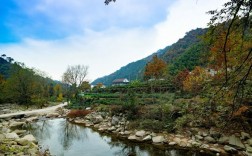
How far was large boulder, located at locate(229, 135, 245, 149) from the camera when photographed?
28.3ft

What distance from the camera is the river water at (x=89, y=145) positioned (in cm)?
905

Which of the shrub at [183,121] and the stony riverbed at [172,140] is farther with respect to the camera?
the shrub at [183,121]

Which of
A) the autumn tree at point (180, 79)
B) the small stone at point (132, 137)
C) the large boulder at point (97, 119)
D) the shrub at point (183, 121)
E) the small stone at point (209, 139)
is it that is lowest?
the small stone at point (132, 137)

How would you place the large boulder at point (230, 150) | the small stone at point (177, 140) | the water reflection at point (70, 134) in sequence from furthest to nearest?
the water reflection at point (70, 134) → the small stone at point (177, 140) → the large boulder at point (230, 150)

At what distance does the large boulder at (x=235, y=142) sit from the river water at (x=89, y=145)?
5.38 ft

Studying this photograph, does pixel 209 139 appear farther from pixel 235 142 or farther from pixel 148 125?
pixel 148 125

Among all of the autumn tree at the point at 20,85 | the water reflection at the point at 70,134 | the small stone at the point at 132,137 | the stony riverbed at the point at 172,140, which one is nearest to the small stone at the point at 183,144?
the stony riverbed at the point at 172,140

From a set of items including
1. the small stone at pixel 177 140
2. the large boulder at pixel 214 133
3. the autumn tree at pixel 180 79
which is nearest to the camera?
the large boulder at pixel 214 133

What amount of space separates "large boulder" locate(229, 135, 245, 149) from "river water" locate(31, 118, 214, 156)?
1.64 metres

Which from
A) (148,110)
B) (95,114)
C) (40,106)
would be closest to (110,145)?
(148,110)

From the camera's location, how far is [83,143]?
11.0 metres

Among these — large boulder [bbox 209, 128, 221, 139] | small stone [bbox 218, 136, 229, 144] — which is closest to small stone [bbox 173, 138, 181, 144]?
large boulder [bbox 209, 128, 221, 139]

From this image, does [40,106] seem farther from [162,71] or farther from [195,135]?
[195,135]

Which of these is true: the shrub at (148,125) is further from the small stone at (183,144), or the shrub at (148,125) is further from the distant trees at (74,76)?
the distant trees at (74,76)
